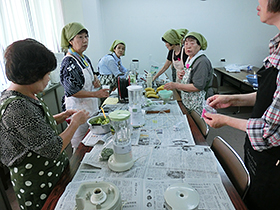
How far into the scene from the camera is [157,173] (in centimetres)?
101

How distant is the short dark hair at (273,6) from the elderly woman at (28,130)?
41.9 inches

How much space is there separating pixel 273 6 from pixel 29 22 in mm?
2944

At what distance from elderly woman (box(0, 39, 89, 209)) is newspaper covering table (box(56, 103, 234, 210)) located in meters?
0.19

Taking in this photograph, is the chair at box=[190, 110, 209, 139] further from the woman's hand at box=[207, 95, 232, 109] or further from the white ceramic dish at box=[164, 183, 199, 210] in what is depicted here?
the white ceramic dish at box=[164, 183, 199, 210]

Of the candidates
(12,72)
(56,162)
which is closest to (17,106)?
(12,72)

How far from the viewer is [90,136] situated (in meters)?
1.40

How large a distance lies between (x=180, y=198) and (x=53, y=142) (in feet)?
2.08

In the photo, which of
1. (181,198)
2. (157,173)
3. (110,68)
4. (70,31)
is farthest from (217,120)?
(110,68)

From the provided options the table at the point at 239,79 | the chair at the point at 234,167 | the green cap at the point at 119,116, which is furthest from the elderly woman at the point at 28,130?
the table at the point at 239,79

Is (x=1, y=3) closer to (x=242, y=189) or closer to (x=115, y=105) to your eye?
(x=115, y=105)

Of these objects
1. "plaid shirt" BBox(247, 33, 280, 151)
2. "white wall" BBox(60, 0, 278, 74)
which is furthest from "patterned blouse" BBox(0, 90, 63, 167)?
"white wall" BBox(60, 0, 278, 74)

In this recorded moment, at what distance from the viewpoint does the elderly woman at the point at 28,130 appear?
0.84m

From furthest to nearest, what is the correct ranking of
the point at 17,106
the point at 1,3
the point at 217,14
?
the point at 217,14 < the point at 1,3 < the point at 17,106

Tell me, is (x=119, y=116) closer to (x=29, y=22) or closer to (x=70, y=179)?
(x=70, y=179)
